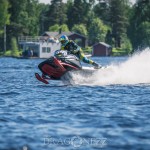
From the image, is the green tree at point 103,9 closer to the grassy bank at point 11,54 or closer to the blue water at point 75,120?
the grassy bank at point 11,54

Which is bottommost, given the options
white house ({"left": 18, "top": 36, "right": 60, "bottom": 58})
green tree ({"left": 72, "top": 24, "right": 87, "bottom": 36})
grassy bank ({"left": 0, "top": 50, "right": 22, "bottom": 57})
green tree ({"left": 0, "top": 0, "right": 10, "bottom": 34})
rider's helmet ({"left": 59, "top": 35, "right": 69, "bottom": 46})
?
grassy bank ({"left": 0, "top": 50, "right": 22, "bottom": 57})

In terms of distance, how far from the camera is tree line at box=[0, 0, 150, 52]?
12376cm

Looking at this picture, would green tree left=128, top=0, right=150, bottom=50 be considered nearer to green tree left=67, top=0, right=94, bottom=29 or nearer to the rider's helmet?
green tree left=67, top=0, right=94, bottom=29

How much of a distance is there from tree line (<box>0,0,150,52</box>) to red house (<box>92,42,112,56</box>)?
549 centimetres

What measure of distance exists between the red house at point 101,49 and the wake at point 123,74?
97479 mm

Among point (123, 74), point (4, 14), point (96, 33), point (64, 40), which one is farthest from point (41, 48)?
point (64, 40)

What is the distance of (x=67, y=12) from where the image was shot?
16512cm

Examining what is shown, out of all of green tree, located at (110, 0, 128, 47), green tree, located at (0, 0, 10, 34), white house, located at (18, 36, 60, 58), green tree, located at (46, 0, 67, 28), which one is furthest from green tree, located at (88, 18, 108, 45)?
white house, located at (18, 36, 60, 58)

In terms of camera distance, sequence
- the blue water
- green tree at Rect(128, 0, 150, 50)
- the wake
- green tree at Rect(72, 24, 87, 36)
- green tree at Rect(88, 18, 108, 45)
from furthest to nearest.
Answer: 1. green tree at Rect(72, 24, 87, 36)
2. green tree at Rect(88, 18, 108, 45)
3. green tree at Rect(128, 0, 150, 50)
4. the wake
5. the blue water

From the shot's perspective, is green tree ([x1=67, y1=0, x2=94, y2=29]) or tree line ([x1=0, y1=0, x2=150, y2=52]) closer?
tree line ([x1=0, y1=0, x2=150, y2=52])

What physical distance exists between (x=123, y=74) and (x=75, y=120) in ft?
44.3

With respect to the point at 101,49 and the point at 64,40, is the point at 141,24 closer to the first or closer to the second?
the point at 101,49

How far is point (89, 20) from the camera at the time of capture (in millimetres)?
Result: 160875

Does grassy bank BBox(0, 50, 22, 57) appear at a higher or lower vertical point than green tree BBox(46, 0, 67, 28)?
lower
